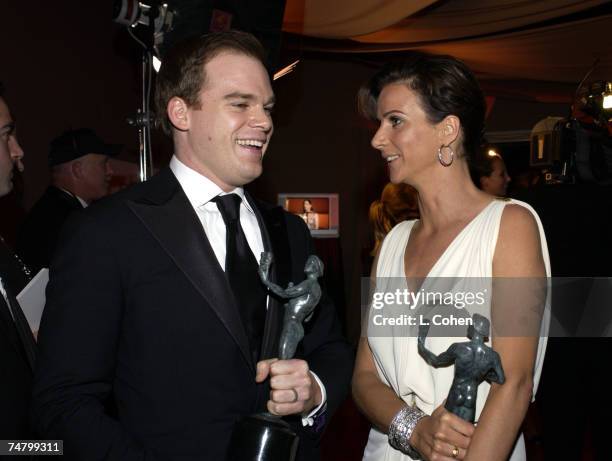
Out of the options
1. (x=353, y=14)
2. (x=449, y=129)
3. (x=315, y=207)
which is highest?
(x=353, y=14)

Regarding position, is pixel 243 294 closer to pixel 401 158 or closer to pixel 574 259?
pixel 401 158

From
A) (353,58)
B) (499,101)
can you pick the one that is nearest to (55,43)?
(353,58)

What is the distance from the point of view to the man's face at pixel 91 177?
4.59 metres

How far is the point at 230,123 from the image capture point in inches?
71.4

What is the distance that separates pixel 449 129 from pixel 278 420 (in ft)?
3.73

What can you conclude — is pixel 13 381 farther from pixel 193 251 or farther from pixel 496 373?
pixel 496 373

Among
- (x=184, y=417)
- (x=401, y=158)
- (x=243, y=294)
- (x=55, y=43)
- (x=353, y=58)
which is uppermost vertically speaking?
(x=353, y=58)

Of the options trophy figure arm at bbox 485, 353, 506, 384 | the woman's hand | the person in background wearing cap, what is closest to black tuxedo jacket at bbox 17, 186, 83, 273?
the person in background wearing cap

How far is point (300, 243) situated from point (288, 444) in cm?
71

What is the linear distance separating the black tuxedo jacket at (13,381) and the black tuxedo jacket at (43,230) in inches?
70.8

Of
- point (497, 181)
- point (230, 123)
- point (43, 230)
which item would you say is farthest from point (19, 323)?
point (497, 181)

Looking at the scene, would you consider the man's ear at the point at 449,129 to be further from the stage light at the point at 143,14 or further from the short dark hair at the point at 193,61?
the stage light at the point at 143,14

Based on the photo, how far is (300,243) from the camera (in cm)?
199

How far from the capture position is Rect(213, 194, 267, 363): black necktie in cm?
171
